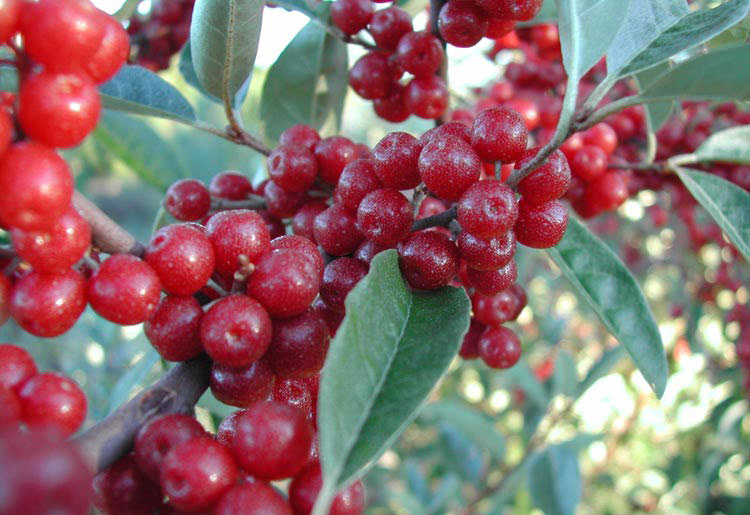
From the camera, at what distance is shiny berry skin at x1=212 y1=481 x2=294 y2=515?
26.3 inches

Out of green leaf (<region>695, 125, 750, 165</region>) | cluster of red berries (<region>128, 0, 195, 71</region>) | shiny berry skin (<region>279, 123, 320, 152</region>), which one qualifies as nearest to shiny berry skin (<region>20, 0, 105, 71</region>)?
shiny berry skin (<region>279, 123, 320, 152</region>)

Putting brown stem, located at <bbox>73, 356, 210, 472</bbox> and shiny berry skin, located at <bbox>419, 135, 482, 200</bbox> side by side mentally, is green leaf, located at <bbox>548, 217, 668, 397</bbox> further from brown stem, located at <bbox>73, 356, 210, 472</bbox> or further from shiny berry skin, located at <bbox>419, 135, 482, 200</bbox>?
brown stem, located at <bbox>73, 356, 210, 472</bbox>

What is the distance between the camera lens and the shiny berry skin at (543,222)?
90 centimetres

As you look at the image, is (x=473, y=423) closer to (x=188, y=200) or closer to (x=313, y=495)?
(x=188, y=200)

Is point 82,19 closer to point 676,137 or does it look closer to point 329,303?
point 329,303

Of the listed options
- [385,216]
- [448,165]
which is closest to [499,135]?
[448,165]

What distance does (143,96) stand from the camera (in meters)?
1.26

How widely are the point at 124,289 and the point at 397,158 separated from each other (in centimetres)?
42

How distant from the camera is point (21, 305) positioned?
720 mm

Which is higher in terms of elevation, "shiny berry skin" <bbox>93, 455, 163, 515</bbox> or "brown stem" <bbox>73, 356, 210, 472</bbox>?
"brown stem" <bbox>73, 356, 210, 472</bbox>

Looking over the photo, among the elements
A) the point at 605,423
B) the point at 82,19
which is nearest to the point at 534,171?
the point at 82,19

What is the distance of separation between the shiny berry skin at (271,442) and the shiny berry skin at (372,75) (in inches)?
32.0

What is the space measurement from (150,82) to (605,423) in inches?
126

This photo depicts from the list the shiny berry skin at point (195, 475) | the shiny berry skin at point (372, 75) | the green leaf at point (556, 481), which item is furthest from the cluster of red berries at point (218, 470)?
the green leaf at point (556, 481)
